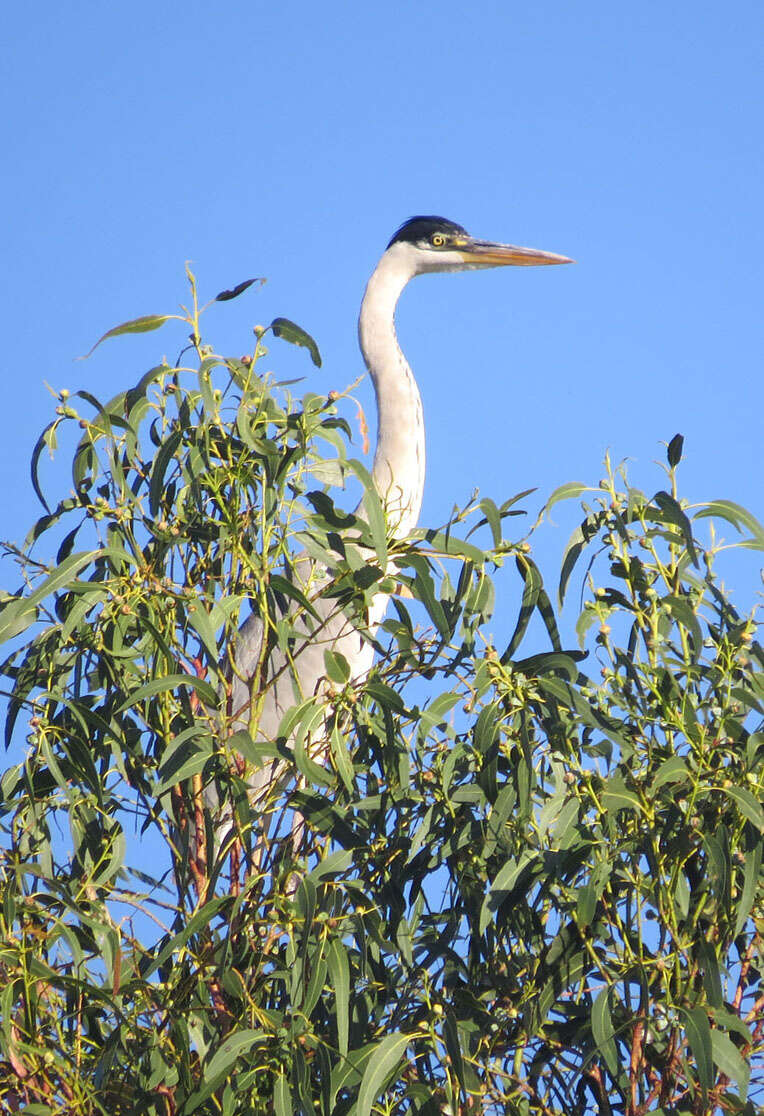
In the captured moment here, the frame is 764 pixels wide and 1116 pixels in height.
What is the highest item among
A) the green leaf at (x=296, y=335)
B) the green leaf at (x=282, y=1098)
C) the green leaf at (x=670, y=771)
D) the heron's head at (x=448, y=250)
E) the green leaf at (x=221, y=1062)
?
the heron's head at (x=448, y=250)

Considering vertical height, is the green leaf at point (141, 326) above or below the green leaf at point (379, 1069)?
above

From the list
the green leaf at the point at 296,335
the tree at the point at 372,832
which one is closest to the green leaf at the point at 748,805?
the tree at the point at 372,832

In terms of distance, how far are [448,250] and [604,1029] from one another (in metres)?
2.88

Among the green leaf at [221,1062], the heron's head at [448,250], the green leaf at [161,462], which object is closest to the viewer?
the green leaf at [221,1062]

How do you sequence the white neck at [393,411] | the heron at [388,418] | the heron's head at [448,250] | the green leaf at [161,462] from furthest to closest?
the heron's head at [448,250] → the white neck at [393,411] → the heron at [388,418] → the green leaf at [161,462]

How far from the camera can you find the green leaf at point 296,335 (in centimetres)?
177

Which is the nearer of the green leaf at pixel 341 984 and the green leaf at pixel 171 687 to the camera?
the green leaf at pixel 341 984

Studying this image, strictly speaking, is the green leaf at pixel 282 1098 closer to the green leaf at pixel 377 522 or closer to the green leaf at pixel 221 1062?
the green leaf at pixel 221 1062

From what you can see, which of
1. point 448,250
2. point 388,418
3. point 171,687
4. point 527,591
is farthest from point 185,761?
point 448,250

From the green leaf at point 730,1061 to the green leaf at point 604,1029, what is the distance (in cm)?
9

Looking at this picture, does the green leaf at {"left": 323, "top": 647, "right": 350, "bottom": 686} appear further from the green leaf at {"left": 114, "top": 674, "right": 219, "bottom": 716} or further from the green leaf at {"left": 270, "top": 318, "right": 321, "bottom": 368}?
the green leaf at {"left": 270, "top": 318, "right": 321, "bottom": 368}

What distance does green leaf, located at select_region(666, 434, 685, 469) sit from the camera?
58.7 inches

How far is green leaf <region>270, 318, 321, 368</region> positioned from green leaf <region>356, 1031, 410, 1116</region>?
0.78 meters

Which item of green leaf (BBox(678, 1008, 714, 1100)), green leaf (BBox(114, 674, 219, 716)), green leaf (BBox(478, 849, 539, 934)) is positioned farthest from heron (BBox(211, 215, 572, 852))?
green leaf (BBox(678, 1008, 714, 1100))
